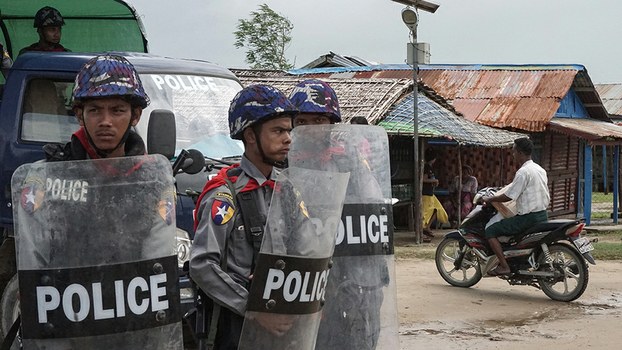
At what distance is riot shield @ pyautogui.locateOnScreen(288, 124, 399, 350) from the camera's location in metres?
3.87

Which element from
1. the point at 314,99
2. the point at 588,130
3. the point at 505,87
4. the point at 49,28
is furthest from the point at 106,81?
the point at 505,87

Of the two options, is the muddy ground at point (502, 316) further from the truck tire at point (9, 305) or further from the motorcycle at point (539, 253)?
the truck tire at point (9, 305)

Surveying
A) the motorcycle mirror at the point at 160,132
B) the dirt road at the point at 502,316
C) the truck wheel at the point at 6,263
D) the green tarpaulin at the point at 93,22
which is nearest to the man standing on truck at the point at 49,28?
the green tarpaulin at the point at 93,22

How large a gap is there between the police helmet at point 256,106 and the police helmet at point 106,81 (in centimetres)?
35

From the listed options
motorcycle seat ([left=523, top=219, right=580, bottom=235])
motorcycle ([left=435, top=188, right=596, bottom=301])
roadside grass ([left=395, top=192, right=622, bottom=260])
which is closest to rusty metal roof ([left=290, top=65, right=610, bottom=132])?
roadside grass ([left=395, top=192, right=622, bottom=260])

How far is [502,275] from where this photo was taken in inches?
380

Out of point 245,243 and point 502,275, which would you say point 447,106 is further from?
point 245,243

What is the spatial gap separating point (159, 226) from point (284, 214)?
42 cm

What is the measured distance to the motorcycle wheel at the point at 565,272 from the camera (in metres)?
9.16

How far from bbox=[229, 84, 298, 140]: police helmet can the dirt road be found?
167 inches

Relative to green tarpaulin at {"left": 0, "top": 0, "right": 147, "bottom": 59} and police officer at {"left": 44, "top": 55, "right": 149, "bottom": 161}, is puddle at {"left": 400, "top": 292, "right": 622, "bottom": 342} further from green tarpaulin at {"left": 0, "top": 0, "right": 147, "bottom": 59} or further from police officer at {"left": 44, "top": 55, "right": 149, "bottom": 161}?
police officer at {"left": 44, "top": 55, "right": 149, "bottom": 161}

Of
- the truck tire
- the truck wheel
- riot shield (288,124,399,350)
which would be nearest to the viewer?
riot shield (288,124,399,350)

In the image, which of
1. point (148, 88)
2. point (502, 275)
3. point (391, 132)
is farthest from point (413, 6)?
point (148, 88)

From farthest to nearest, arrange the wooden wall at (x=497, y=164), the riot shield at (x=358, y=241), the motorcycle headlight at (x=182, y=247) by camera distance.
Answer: the wooden wall at (x=497, y=164) → the motorcycle headlight at (x=182, y=247) → the riot shield at (x=358, y=241)
